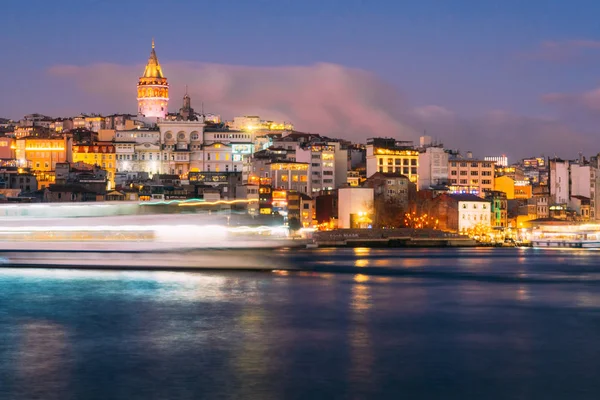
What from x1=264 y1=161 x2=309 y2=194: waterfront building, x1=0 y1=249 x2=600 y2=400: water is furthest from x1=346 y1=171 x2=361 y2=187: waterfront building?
x1=0 y1=249 x2=600 y2=400: water

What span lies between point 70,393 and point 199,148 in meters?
75.9

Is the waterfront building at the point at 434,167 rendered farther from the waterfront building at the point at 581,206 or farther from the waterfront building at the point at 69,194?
the waterfront building at the point at 69,194

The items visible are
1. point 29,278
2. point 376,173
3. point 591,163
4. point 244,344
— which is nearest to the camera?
point 244,344

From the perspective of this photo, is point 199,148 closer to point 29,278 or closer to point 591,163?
point 591,163

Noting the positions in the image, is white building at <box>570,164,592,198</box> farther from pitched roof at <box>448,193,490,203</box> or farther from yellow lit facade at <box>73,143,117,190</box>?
yellow lit facade at <box>73,143,117,190</box>

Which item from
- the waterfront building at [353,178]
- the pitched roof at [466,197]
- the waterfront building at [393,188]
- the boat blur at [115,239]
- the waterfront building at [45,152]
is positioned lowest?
the boat blur at [115,239]

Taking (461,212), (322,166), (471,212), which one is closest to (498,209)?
(471,212)

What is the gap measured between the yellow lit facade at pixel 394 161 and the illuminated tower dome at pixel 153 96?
39.8 metres

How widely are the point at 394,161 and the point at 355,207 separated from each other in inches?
468

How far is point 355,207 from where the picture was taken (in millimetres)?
63375

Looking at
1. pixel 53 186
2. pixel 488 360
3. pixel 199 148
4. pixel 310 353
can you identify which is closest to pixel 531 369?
pixel 488 360

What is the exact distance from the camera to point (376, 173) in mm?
70062

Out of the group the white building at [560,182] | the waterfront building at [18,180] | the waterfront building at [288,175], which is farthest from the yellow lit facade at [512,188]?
the waterfront building at [18,180]

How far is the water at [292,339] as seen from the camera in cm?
1104
